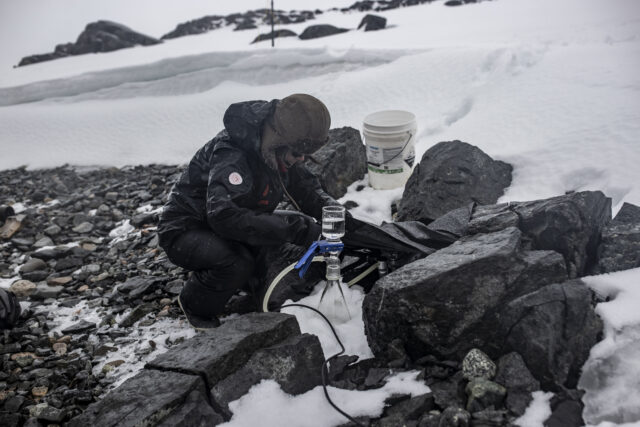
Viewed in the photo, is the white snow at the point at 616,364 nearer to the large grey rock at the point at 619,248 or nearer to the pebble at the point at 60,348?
the large grey rock at the point at 619,248

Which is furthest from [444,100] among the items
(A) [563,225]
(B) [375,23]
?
(B) [375,23]

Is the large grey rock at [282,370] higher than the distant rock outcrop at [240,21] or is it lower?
lower

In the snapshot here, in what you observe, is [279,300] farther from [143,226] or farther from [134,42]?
[134,42]

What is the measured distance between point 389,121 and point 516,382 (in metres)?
2.82

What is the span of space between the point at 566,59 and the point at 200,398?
5118 millimetres

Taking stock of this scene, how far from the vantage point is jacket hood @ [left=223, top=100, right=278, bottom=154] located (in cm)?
246

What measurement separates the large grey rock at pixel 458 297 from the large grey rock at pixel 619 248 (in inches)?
16.9

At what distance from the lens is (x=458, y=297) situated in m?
2.05

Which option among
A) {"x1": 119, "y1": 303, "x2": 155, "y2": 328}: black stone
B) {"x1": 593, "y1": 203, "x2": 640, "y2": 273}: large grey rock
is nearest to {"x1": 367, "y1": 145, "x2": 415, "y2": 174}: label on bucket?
{"x1": 593, "y1": 203, "x2": 640, "y2": 273}: large grey rock

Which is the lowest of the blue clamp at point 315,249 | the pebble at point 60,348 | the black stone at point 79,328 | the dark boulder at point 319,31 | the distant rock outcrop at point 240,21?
the pebble at point 60,348

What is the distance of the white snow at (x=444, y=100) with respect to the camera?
3.24 meters

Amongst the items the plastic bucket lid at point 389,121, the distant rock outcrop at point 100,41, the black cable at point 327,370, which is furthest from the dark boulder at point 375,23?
the black cable at point 327,370

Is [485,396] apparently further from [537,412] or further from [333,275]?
[333,275]

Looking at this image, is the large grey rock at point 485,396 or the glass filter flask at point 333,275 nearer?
the large grey rock at point 485,396
